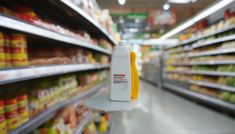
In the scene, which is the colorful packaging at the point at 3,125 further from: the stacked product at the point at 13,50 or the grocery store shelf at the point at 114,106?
the grocery store shelf at the point at 114,106

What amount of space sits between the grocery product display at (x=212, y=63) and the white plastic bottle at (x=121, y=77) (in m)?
3.60

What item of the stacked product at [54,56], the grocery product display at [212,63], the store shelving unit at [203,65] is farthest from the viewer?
the store shelving unit at [203,65]

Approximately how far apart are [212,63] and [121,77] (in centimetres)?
448

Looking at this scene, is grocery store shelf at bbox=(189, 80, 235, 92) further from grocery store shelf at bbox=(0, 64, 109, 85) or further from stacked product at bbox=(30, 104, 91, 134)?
grocery store shelf at bbox=(0, 64, 109, 85)

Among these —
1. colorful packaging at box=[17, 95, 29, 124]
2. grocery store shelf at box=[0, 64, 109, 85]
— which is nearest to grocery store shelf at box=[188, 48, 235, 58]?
grocery store shelf at box=[0, 64, 109, 85]

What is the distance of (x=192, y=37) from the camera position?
642cm

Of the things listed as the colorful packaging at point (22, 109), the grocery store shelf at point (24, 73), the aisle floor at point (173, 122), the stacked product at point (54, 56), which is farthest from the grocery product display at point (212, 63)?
the colorful packaging at point (22, 109)

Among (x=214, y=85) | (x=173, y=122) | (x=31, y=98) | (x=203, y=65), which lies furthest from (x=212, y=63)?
(x=31, y=98)

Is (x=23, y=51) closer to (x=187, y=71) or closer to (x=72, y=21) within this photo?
(x=72, y=21)

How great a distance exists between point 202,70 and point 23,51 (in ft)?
17.7

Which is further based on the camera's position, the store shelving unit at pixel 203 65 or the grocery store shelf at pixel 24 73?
the store shelving unit at pixel 203 65

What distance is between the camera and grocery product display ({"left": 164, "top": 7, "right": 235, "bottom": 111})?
429cm

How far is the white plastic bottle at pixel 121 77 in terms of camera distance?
1124 mm

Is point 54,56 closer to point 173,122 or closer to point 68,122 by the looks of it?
point 68,122
